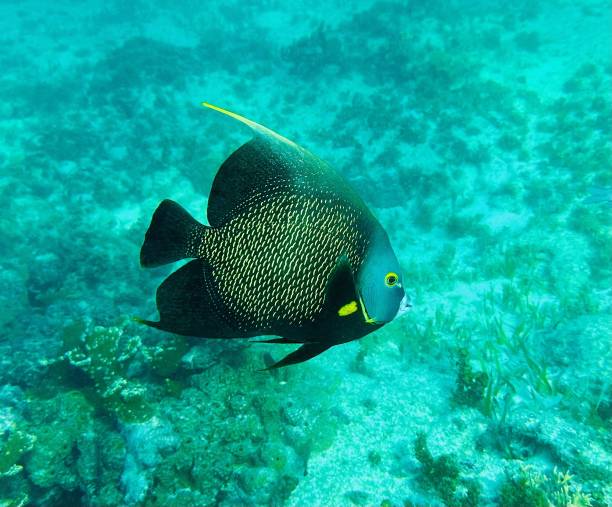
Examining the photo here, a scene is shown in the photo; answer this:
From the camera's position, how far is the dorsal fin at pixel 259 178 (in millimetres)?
1177

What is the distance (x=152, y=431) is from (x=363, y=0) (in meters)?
24.4

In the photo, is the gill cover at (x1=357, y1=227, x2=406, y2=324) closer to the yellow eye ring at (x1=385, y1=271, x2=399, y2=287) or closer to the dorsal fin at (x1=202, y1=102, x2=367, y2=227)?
the yellow eye ring at (x1=385, y1=271, x2=399, y2=287)

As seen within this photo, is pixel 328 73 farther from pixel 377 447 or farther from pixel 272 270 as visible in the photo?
pixel 272 270

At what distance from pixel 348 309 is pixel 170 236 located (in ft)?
1.96

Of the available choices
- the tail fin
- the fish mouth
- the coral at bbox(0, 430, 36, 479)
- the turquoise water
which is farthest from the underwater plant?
the coral at bbox(0, 430, 36, 479)

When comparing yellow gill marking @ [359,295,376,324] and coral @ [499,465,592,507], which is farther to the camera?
coral @ [499,465,592,507]

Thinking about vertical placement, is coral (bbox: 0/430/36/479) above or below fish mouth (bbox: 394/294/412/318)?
below

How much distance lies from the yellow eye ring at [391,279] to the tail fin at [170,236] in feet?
2.02

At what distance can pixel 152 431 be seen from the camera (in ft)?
11.4

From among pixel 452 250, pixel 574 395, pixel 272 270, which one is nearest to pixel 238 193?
pixel 272 270

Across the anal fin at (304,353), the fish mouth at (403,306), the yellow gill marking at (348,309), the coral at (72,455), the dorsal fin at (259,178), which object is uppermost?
the dorsal fin at (259,178)

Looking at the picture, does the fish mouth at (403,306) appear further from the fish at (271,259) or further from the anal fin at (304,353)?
the anal fin at (304,353)

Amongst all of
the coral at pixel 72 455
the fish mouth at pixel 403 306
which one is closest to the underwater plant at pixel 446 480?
the coral at pixel 72 455

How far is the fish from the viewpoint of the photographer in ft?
3.73
